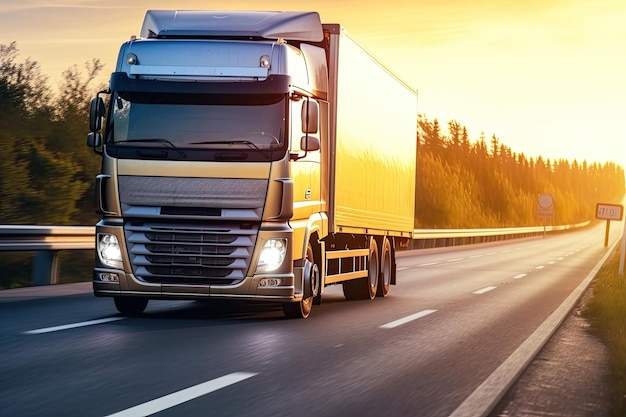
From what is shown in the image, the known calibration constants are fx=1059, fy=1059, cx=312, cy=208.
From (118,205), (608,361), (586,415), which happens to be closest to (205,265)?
(118,205)

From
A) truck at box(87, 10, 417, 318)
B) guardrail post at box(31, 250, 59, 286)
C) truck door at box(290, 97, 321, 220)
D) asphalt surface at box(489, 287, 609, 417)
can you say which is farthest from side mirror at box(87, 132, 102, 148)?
guardrail post at box(31, 250, 59, 286)

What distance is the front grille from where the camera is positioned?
37.1 feet

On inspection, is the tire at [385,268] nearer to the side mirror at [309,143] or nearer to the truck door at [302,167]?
the truck door at [302,167]

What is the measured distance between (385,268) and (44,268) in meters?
5.41

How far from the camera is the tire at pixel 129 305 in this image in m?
12.1

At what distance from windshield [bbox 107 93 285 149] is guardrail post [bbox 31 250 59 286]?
224 inches

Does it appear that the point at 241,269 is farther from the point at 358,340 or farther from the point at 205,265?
the point at 358,340

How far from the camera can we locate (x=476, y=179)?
466 ft

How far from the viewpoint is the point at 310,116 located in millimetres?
11422

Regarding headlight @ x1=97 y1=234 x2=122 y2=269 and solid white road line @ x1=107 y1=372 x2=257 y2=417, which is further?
headlight @ x1=97 y1=234 x2=122 y2=269

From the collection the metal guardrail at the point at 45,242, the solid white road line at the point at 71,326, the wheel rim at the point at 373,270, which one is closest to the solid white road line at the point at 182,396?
the solid white road line at the point at 71,326

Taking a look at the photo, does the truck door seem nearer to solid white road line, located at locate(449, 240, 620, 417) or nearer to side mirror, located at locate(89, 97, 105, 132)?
side mirror, located at locate(89, 97, 105, 132)

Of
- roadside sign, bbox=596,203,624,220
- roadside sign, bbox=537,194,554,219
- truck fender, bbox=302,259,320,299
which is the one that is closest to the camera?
truck fender, bbox=302,259,320,299

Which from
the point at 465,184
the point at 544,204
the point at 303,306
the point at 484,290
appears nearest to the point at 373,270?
the point at 484,290
